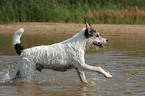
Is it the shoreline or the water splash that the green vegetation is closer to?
the shoreline

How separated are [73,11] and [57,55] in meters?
16.3

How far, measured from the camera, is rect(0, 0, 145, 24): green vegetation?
73.4ft

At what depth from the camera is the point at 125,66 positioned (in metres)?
10.3

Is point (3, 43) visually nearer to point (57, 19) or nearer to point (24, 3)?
point (57, 19)

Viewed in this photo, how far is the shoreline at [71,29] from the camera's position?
18833 mm

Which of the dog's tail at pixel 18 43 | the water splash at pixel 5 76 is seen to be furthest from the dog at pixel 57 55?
the water splash at pixel 5 76

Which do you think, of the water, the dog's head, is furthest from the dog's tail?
the dog's head

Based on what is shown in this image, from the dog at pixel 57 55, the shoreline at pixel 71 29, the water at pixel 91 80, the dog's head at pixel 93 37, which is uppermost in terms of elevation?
the dog's head at pixel 93 37

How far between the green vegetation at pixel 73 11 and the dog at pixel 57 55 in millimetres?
14100

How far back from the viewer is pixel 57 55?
25.8 feet

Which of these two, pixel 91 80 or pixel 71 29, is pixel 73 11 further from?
pixel 91 80

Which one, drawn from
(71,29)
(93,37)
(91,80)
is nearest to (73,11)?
(71,29)

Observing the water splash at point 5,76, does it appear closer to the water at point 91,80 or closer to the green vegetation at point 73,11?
the water at point 91,80

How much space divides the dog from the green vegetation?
14100 mm
